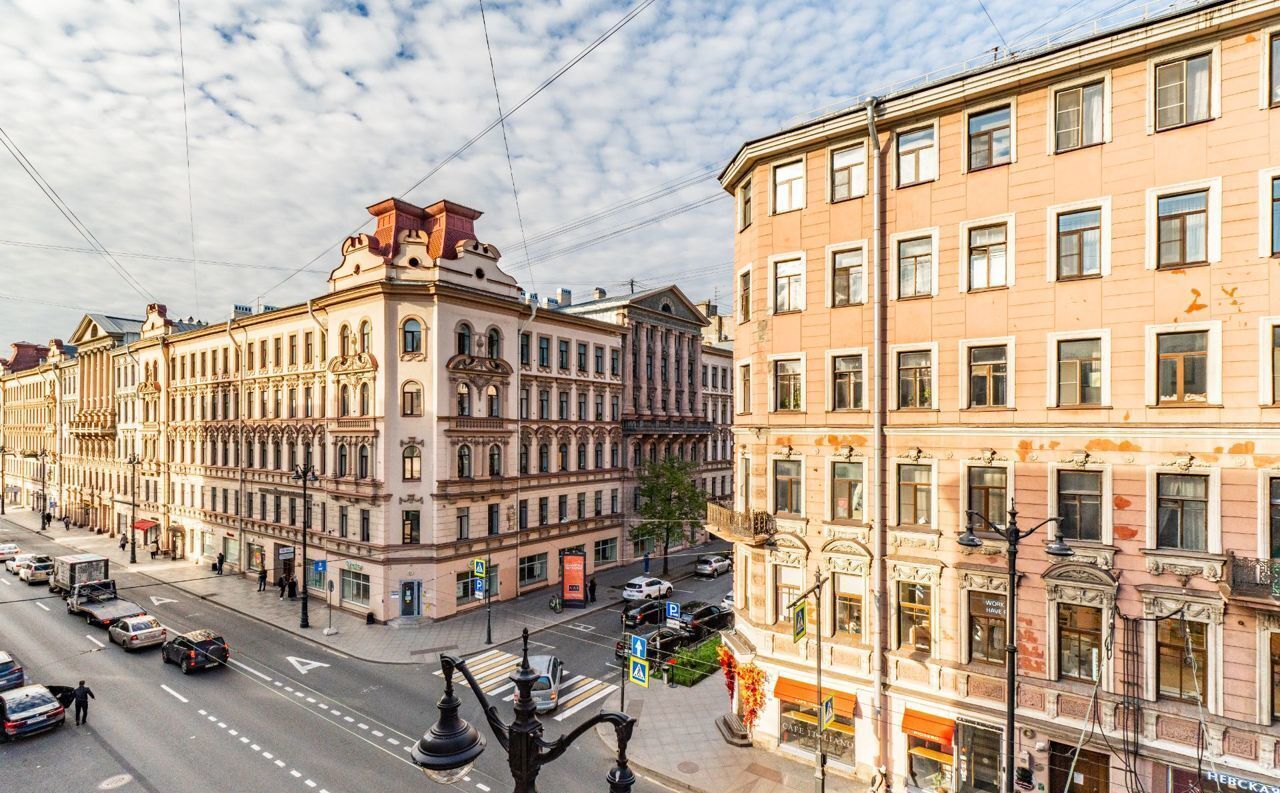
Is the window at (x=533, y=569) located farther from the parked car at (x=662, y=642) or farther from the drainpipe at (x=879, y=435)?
the drainpipe at (x=879, y=435)

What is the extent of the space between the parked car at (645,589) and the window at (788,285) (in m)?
21.4

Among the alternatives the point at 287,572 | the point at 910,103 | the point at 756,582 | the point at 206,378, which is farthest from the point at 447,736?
the point at 206,378

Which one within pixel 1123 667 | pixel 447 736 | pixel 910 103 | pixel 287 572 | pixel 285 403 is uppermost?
pixel 910 103

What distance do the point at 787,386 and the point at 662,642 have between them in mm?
14625

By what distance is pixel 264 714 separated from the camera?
2095 cm

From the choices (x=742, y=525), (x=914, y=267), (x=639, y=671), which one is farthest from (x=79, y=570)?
(x=914, y=267)

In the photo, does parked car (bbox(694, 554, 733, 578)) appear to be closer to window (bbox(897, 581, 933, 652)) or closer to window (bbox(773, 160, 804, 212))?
window (bbox(897, 581, 933, 652))

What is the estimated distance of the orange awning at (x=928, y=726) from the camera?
51.8 ft

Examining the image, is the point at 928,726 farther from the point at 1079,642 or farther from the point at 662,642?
the point at 662,642

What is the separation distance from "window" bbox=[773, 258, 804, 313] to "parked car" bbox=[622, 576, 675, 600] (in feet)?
70.2

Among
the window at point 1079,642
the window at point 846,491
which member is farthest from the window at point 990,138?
the window at point 1079,642

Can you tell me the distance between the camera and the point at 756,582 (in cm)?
1942

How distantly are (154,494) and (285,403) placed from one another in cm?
2354

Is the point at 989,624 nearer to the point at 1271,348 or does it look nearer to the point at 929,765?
the point at 929,765
